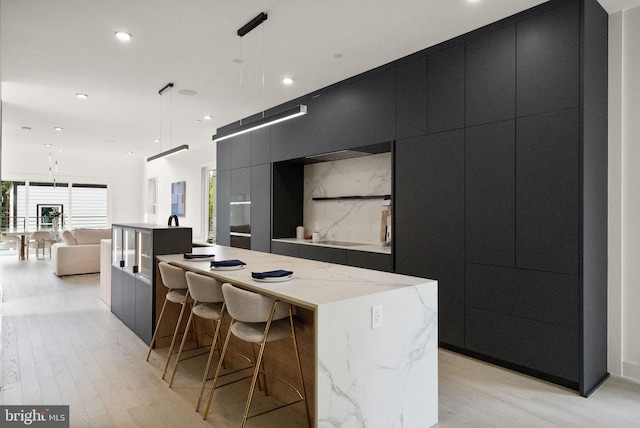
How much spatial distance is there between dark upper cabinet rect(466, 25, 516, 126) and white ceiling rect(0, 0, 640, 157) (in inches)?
7.1

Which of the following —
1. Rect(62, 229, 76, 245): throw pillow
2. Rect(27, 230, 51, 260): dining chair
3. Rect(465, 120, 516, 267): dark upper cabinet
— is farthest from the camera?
Rect(27, 230, 51, 260): dining chair

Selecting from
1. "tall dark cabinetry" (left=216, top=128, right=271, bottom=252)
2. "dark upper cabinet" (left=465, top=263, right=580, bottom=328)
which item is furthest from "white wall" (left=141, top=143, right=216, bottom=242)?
"dark upper cabinet" (left=465, top=263, right=580, bottom=328)

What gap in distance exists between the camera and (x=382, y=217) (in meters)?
4.66

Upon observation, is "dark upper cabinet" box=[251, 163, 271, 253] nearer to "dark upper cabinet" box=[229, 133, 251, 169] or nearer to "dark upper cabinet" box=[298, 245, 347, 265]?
"dark upper cabinet" box=[229, 133, 251, 169]

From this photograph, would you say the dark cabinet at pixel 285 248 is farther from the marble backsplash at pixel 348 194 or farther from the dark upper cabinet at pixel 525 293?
the dark upper cabinet at pixel 525 293

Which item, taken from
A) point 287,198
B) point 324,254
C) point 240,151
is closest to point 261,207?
point 287,198

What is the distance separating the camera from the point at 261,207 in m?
5.91

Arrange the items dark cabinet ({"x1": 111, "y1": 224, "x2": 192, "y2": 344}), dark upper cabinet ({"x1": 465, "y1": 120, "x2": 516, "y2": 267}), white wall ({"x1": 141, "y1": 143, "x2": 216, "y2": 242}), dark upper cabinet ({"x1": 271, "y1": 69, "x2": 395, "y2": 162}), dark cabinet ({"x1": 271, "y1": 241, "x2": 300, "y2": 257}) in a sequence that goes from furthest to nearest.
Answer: white wall ({"x1": 141, "y1": 143, "x2": 216, "y2": 242}) → dark cabinet ({"x1": 271, "y1": 241, "x2": 300, "y2": 257}) → dark upper cabinet ({"x1": 271, "y1": 69, "x2": 395, "y2": 162}) → dark cabinet ({"x1": 111, "y1": 224, "x2": 192, "y2": 344}) → dark upper cabinet ({"x1": 465, "y1": 120, "x2": 516, "y2": 267})

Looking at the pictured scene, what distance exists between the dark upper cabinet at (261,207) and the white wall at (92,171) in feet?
24.0

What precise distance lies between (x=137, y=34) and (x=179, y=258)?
6.66 ft

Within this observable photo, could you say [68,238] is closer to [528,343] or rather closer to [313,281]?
[313,281]

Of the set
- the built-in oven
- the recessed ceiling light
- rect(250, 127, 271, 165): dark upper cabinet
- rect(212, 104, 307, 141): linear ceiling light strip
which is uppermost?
the recessed ceiling light

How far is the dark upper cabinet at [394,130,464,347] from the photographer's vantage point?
348 cm

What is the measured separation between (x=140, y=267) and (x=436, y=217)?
2.99 meters
